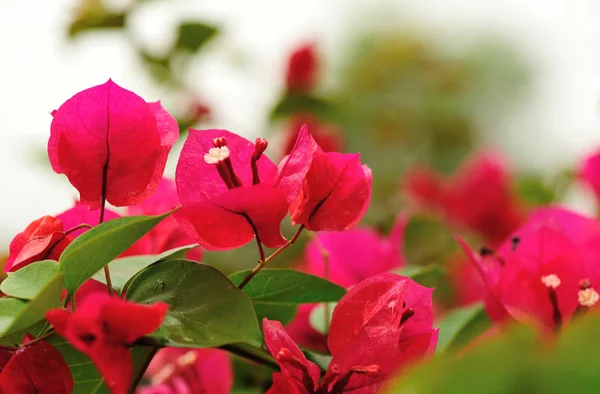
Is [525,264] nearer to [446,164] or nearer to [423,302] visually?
[423,302]

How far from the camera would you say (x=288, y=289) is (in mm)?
362

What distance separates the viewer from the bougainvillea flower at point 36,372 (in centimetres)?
30

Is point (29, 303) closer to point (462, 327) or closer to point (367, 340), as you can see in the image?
point (367, 340)

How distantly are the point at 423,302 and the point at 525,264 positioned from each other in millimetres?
115

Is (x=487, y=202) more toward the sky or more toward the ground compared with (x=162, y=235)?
more toward the ground

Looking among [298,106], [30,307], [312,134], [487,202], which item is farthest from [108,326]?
[487,202]

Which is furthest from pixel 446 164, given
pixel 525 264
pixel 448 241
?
pixel 525 264

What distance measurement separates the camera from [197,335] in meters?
0.28

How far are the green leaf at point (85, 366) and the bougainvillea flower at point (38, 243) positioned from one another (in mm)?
44

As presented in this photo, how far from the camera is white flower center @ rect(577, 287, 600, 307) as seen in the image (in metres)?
0.38

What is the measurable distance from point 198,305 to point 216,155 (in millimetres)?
74

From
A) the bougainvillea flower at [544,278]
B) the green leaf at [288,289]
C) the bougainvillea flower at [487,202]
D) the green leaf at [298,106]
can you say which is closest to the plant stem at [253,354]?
the green leaf at [288,289]

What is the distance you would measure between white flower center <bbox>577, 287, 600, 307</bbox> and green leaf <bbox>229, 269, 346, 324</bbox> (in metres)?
0.13

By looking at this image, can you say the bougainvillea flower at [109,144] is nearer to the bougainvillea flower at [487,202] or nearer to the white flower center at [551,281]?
the white flower center at [551,281]
